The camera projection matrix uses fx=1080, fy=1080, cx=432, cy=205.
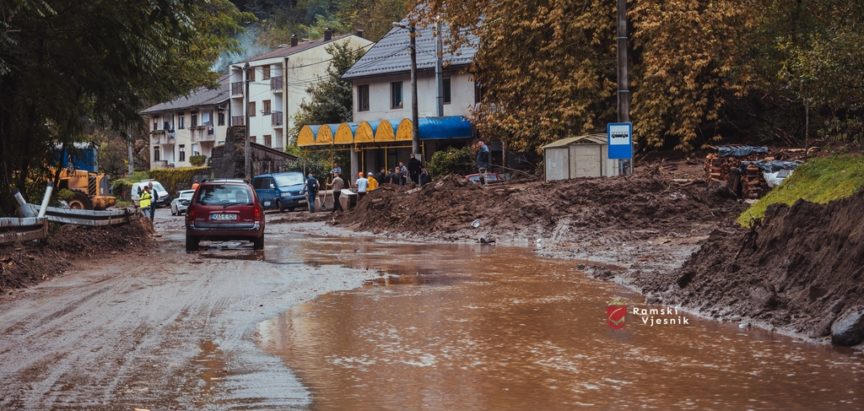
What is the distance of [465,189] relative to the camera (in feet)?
106

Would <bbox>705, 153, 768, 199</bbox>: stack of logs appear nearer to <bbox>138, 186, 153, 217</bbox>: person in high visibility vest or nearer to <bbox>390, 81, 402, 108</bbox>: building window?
<bbox>138, 186, 153, 217</bbox>: person in high visibility vest

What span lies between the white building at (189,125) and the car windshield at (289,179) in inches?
1572

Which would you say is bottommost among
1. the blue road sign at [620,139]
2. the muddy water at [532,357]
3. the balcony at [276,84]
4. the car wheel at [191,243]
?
the muddy water at [532,357]

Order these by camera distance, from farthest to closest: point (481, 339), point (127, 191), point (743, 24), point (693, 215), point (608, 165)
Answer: point (127, 191), point (743, 24), point (608, 165), point (693, 215), point (481, 339)

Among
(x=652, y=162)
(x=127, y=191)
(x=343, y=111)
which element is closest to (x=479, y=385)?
(x=652, y=162)

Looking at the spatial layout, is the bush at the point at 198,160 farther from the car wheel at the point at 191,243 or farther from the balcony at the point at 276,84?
the car wheel at the point at 191,243

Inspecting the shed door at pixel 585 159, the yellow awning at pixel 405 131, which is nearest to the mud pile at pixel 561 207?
the shed door at pixel 585 159

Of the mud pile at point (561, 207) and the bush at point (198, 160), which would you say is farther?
the bush at point (198, 160)

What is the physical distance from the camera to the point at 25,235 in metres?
17.3

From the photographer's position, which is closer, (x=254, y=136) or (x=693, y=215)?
(x=693, y=215)

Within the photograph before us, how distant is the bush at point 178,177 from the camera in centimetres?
7884

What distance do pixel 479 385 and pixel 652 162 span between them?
100ft

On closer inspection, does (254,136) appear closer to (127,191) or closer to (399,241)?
(127,191)

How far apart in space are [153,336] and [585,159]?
22381mm
